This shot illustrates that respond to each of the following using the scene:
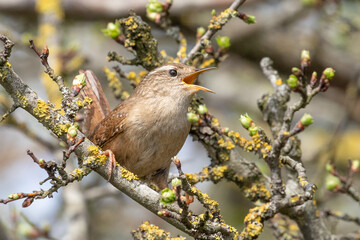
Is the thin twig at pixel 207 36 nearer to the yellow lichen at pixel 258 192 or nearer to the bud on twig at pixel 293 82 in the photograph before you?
the bud on twig at pixel 293 82

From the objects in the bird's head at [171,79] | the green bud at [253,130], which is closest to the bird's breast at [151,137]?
the bird's head at [171,79]

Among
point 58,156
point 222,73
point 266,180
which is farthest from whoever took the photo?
point 222,73

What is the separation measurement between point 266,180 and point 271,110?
1.48 feet

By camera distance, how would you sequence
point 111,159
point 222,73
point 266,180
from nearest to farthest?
point 111,159 → point 266,180 → point 222,73

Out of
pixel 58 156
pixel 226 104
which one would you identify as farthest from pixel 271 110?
pixel 226 104

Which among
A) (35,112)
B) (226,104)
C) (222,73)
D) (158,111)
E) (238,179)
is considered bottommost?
(35,112)

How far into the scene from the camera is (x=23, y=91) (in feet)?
8.02

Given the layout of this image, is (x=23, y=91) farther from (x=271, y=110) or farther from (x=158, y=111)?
(x=271, y=110)

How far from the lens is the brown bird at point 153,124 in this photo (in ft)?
11.3

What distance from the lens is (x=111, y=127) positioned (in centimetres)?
363

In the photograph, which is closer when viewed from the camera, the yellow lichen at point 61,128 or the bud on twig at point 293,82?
the yellow lichen at point 61,128

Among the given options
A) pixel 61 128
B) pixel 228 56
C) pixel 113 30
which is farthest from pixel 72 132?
pixel 228 56

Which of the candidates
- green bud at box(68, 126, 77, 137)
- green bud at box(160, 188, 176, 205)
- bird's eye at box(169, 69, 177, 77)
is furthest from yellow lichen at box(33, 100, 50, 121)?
bird's eye at box(169, 69, 177, 77)

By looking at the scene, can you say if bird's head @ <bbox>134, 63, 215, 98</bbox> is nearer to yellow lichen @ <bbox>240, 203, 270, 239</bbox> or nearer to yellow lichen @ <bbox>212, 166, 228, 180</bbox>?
yellow lichen @ <bbox>212, 166, 228, 180</bbox>
